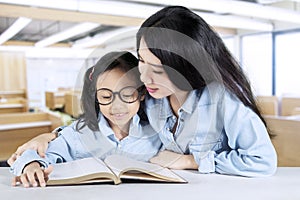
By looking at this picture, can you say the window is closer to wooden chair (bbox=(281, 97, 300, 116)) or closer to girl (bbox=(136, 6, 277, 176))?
wooden chair (bbox=(281, 97, 300, 116))

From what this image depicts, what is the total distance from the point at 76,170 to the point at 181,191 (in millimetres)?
244

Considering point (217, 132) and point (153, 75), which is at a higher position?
point (153, 75)

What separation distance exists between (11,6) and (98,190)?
3139 millimetres

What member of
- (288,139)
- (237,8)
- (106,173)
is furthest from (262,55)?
(106,173)

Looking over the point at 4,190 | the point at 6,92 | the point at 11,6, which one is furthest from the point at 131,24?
the point at 6,92

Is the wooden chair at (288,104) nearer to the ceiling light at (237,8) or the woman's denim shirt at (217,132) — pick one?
the ceiling light at (237,8)

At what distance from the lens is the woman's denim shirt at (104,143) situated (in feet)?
2.85

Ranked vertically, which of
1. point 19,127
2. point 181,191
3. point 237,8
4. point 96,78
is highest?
point 237,8

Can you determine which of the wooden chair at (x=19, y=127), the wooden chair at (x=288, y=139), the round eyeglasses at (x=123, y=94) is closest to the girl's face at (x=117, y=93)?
the round eyeglasses at (x=123, y=94)

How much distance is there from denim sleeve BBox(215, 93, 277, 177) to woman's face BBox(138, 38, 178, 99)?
14cm

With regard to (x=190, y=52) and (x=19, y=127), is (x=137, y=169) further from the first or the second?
(x=19, y=127)

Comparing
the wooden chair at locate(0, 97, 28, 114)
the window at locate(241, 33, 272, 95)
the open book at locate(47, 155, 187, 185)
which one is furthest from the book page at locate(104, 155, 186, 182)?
the wooden chair at locate(0, 97, 28, 114)

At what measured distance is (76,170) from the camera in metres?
0.72

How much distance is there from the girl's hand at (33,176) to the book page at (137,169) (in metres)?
0.15
